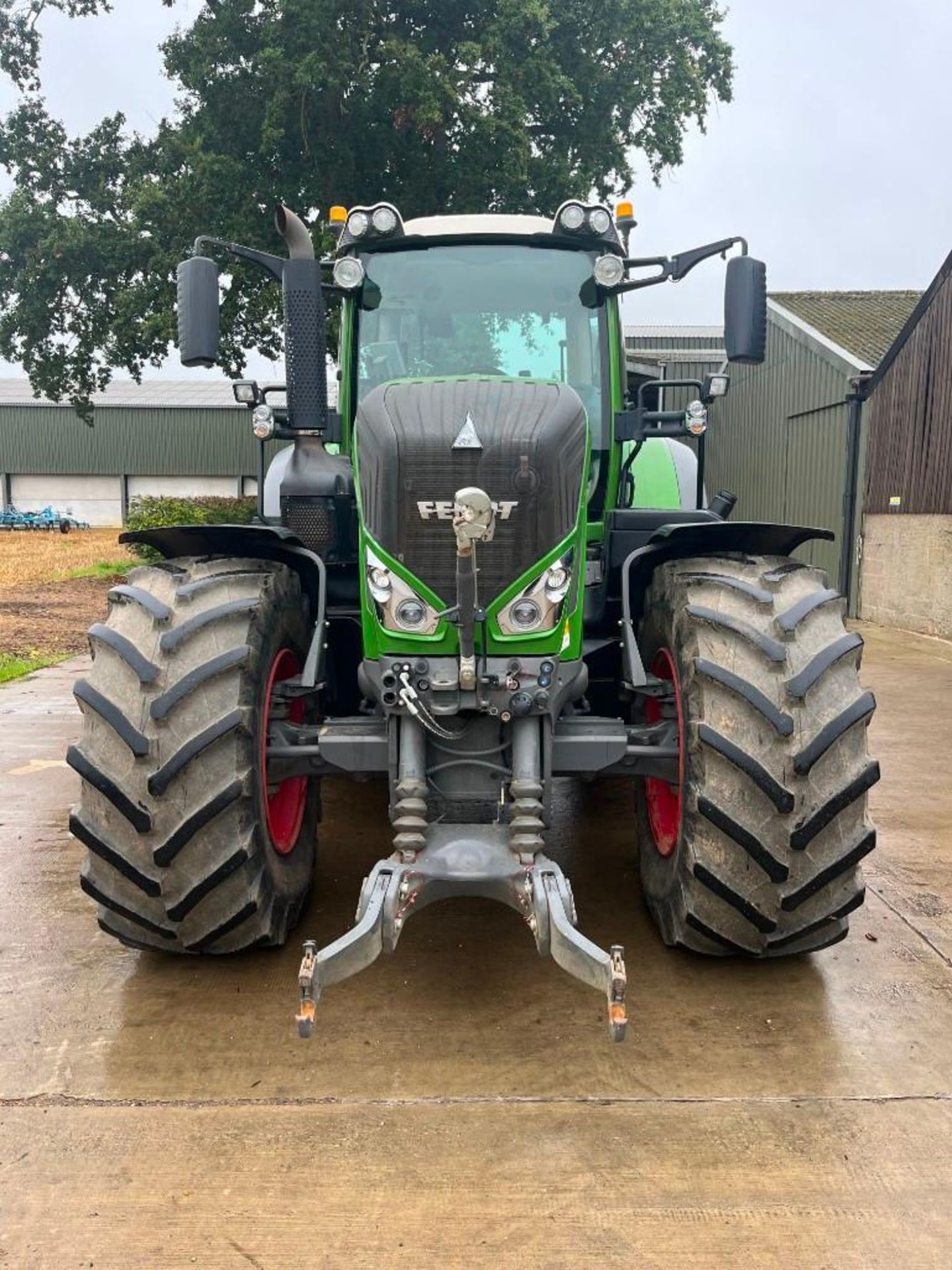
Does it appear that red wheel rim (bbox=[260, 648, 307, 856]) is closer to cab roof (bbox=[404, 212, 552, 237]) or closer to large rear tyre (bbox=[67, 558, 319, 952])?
large rear tyre (bbox=[67, 558, 319, 952])

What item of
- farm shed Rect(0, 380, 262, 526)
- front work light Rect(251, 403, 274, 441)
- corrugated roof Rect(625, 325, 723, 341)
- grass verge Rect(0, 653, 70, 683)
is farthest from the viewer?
farm shed Rect(0, 380, 262, 526)

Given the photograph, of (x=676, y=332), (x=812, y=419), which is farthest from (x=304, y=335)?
(x=676, y=332)

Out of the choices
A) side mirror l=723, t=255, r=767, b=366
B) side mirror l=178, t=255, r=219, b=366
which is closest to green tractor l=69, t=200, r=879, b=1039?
side mirror l=178, t=255, r=219, b=366

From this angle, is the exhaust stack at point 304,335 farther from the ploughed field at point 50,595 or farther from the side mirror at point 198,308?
the ploughed field at point 50,595

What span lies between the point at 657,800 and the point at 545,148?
56.0 ft

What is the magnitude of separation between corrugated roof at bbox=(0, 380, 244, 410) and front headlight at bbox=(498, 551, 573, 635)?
4216 centimetres

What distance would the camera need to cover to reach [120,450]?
4569cm

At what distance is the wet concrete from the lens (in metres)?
2.20

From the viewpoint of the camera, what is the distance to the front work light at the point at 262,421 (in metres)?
4.15

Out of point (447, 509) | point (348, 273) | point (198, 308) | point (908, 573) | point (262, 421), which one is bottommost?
point (908, 573)

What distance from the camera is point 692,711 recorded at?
3.12 m

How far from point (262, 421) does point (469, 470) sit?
5.13 ft

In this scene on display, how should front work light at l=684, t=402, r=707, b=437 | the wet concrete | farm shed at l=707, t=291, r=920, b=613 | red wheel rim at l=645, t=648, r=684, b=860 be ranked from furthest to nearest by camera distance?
1. farm shed at l=707, t=291, r=920, b=613
2. front work light at l=684, t=402, r=707, b=437
3. red wheel rim at l=645, t=648, r=684, b=860
4. the wet concrete

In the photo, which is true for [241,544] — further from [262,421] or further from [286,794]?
[286,794]
